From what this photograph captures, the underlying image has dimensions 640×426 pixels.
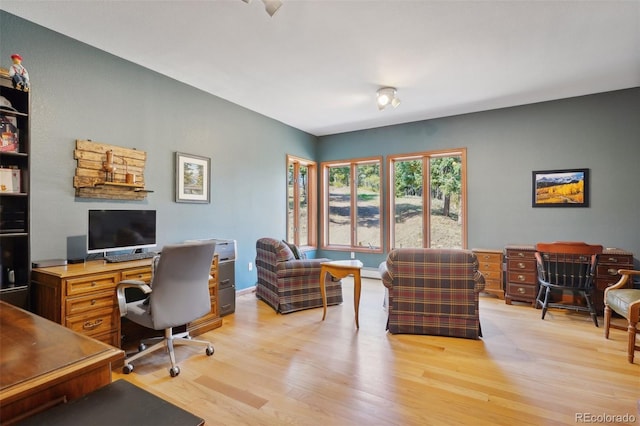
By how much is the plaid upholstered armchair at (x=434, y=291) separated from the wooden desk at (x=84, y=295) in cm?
243

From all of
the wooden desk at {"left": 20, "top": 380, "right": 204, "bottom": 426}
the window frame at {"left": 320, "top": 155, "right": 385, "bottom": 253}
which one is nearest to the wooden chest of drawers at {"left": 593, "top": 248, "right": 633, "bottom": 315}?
the window frame at {"left": 320, "top": 155, "right": 385, "bottom": 253}

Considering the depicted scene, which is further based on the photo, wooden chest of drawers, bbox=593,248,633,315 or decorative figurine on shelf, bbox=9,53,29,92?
wooden chest of drawers, bbox=593,248,633,315

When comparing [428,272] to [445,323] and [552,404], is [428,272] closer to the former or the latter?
[445,323]

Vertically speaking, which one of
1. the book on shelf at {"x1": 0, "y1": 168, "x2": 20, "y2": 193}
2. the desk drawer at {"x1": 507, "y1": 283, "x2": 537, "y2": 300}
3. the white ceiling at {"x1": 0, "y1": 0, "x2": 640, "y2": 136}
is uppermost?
the white ceiling at {"x1": 0, "y1": 0, "x2": 640, "y2": 136}

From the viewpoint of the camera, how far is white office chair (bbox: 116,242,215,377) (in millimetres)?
2262

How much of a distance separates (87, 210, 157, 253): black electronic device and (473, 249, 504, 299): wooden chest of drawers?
430 centimetres

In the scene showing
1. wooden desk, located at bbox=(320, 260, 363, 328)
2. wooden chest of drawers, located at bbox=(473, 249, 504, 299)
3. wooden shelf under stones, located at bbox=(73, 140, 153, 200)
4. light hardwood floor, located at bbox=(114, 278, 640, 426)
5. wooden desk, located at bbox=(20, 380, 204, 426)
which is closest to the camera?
wooden desk, located at bbox=(20, 380, 204, 426)

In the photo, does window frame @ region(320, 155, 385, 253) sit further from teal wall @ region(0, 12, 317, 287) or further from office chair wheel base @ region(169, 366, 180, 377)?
office chair wheel base @ region(169, 366, 180, 377)

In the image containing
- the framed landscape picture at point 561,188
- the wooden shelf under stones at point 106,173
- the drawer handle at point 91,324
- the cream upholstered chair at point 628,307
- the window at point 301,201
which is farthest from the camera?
the window at point 301,201

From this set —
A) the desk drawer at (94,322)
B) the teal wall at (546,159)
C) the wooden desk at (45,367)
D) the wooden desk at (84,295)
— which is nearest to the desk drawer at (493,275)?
the teal wall at (546,159)

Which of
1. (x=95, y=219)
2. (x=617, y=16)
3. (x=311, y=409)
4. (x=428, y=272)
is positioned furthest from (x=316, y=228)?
(x=617, y=16)

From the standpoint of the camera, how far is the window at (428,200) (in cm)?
509

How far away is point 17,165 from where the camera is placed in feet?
7.78

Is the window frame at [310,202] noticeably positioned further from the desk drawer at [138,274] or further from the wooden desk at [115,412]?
the wooden desk at [115,412]
